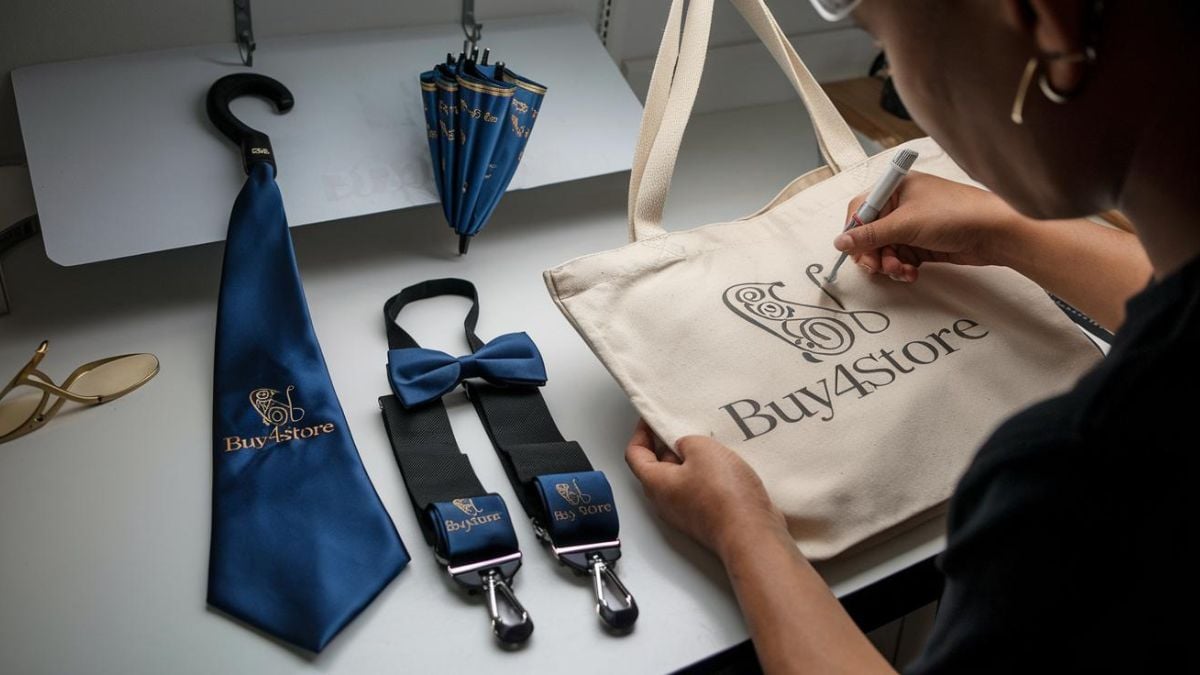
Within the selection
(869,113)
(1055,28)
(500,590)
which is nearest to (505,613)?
(500,590)

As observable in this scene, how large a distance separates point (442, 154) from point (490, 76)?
0.09 metres

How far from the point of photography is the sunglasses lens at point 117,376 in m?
0.90

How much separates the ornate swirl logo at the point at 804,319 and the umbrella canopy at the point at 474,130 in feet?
0.90

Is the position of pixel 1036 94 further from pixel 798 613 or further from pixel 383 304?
pixel 383 304

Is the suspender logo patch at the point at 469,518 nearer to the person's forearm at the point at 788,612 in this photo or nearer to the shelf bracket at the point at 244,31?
the person's forearm at the point at 788,612

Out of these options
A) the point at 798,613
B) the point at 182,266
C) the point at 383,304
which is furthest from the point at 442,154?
the point at 798,613

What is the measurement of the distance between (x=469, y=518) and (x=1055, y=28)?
0.51m

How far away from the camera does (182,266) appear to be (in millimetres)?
1040

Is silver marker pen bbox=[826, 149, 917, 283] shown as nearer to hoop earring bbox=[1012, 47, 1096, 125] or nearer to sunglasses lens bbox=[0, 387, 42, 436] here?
hoop earring bbox=[1012, 47, 1096, 125]

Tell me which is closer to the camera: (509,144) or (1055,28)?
(1055,28)

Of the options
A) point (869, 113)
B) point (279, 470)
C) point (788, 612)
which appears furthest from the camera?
point (869, 113)

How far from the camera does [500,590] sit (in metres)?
0.77

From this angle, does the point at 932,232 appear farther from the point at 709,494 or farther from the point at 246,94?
the point at 246,94

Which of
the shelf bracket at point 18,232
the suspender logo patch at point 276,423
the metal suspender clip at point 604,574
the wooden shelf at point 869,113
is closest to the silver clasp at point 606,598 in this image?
the metal suspender clip at point 604,574
